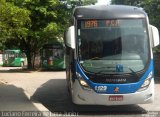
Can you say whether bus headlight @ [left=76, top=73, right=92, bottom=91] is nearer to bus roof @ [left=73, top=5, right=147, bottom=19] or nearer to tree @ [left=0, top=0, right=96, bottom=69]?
bus roof @ [left=73, top=5, right=147, bottom=19]

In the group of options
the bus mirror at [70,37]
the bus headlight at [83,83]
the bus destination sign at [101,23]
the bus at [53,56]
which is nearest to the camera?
the bus headlight at [83,83]

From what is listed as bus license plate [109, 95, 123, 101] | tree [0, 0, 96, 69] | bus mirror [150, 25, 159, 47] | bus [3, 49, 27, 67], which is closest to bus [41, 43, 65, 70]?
tree [0, 0, 96, 69]

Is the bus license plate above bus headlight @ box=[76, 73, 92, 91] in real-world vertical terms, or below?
below

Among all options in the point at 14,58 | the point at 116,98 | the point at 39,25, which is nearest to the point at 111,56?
the point at 116,98

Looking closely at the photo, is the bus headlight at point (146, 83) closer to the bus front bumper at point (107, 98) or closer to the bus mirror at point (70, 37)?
the bus front bumper at point (107, 98)

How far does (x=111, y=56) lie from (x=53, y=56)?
2689 cm

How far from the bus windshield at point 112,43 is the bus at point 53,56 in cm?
Result: 2597

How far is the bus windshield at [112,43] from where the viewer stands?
11883 millimetres

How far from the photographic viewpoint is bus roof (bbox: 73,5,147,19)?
40.1 ft

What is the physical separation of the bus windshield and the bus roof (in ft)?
0.42

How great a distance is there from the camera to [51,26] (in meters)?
34.6

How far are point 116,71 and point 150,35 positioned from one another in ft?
5.18

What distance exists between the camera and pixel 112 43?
12.1 metres

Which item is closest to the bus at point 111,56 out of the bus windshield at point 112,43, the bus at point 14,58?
the bus windshield at point 112,43
